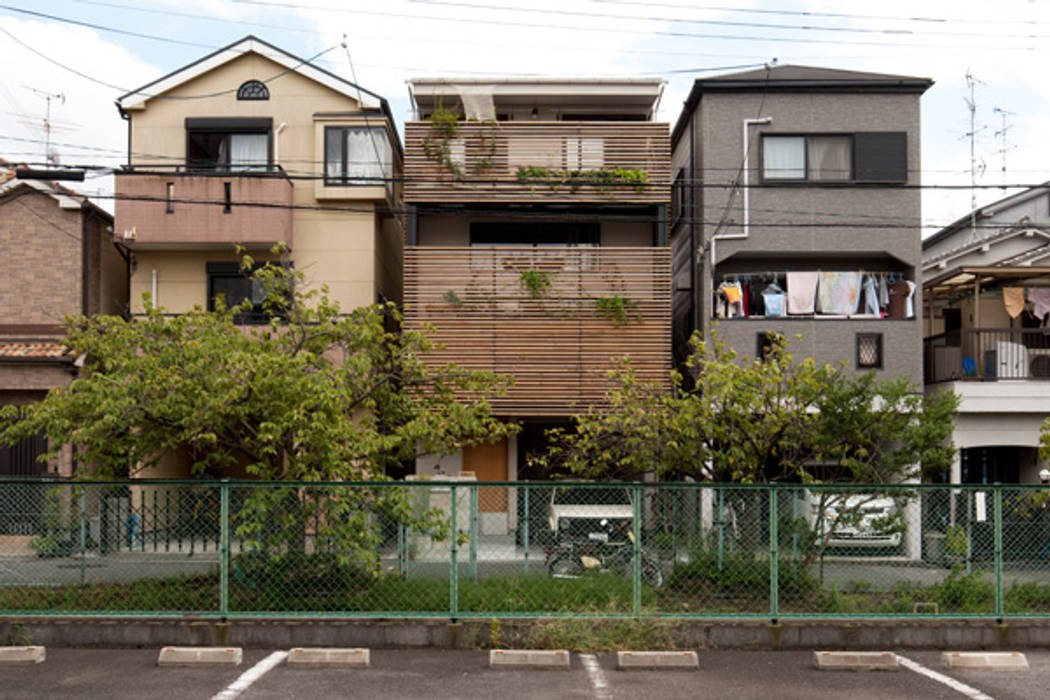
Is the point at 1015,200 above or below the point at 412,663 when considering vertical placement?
above

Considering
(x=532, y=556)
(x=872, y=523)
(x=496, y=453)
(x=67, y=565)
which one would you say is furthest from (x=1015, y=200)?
(x=67, y=565)

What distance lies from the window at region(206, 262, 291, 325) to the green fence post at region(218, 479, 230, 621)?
987cm

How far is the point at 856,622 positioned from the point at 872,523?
1.20m

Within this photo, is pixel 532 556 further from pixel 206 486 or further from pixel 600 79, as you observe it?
pixel 600 79

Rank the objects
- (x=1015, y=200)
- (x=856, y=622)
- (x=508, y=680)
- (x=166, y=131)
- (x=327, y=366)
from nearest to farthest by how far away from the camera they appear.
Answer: (x=508, y=680) → (x=856, y=622) → (x=327, y=366) → (x=166, y=131) → (x=1015, y=200)

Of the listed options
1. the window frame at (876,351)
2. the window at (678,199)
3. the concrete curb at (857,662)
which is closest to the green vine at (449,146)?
the window at (678,199)

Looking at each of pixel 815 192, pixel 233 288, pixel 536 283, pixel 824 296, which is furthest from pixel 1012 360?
pixel 233 288

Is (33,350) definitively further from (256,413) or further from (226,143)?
(256,413)

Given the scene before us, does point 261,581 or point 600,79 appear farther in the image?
point 600,79

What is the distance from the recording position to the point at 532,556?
1029 cm

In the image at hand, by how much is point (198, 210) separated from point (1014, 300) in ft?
54.8

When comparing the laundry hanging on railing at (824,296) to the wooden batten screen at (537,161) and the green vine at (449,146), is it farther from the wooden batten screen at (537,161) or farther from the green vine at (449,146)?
the green vine at (449,146)

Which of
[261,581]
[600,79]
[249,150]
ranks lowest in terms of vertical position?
[261,581]

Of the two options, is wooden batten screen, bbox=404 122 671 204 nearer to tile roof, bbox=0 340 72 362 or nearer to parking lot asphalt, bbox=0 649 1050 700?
tile roof, bbox=0 340 72 362
